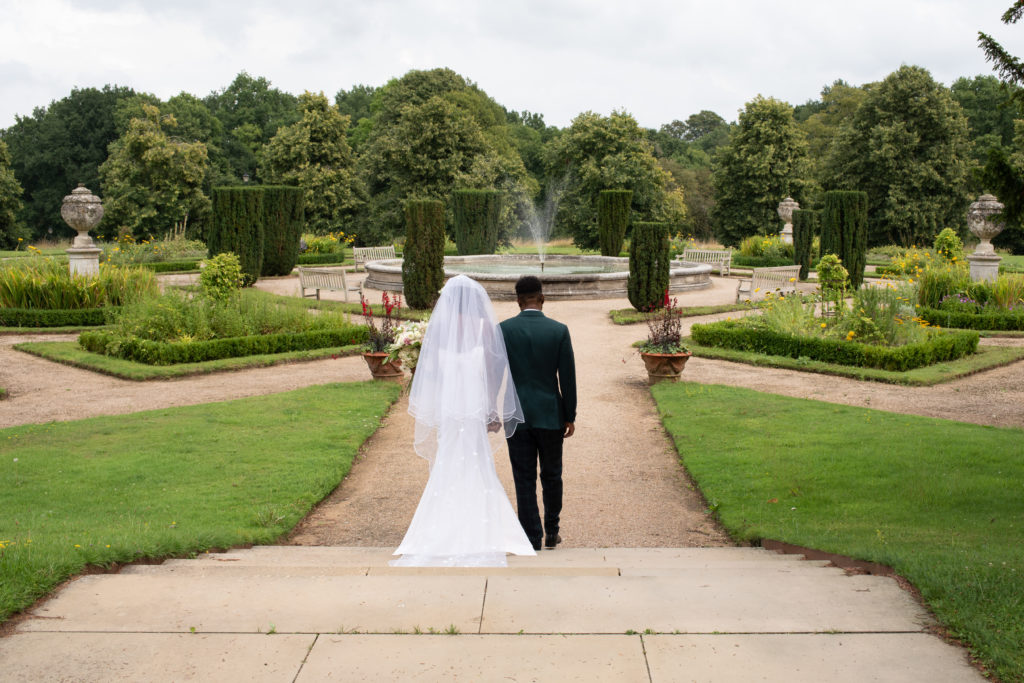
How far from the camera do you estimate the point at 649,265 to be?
15.6 m

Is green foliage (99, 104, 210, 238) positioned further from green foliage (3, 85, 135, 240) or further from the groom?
the groom

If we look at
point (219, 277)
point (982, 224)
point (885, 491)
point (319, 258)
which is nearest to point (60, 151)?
point (319, 258)

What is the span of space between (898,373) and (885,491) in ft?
16.5

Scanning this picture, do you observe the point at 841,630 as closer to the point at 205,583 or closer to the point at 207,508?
the point at 205,583

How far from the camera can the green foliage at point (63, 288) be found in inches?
582

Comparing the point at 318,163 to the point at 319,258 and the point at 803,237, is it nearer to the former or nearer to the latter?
the point at 319,258

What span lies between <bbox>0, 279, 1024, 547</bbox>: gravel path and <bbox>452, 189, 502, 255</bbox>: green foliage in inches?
516

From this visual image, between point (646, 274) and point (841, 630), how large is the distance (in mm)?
12854

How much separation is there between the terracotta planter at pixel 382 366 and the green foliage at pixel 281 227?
44.9ft

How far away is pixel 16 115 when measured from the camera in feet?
161

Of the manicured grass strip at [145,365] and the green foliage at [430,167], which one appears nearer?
the manicured grass strip at [145,365]

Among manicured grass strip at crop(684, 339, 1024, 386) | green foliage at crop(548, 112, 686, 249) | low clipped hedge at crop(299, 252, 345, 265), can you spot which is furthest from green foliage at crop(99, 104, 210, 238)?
manicured grass strip at crop(684, 339, 1024, 386)

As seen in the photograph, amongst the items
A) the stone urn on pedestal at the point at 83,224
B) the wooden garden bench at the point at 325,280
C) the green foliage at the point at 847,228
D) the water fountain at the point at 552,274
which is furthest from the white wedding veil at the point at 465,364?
the green foliage at the point at 847,228

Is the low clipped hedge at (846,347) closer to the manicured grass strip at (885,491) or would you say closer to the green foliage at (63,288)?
the manicured grass strip at (885,491)
